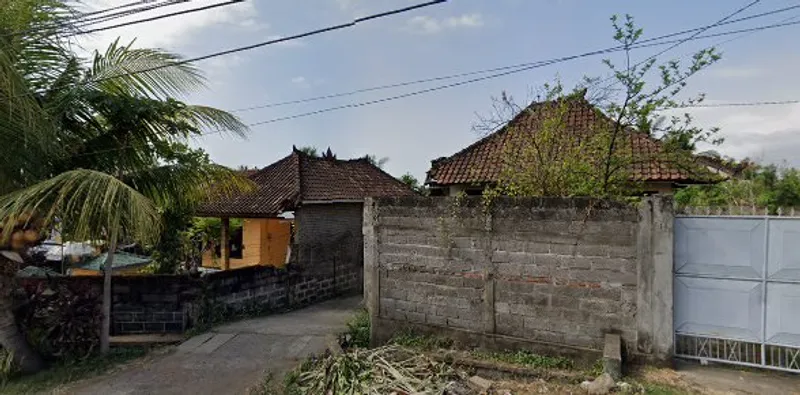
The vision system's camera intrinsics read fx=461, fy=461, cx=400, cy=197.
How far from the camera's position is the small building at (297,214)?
11602 millimetres

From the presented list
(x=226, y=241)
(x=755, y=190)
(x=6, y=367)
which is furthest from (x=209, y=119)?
(x=755, y=190)

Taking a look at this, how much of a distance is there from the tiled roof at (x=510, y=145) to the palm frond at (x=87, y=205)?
16.8 feet

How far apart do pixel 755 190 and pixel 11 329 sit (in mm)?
14418

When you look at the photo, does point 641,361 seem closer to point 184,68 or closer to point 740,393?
point 740,393

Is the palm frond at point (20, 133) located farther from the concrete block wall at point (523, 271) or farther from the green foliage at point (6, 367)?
the concrete block wall at point (523, 271)

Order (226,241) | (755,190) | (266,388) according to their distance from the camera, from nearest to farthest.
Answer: (266,388), (755,190), (226,241)

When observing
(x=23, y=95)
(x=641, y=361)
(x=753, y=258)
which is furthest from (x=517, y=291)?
(x=23, y=95)

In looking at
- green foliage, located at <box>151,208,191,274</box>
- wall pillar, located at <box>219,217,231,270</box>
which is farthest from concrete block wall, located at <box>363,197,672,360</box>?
wall pillar, located at <box>219,217,231,270</box>

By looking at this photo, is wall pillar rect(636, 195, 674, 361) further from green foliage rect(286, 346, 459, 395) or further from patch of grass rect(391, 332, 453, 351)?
patch of grass rect(391, 332, 453, 351)

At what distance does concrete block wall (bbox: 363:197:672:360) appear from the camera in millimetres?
5152

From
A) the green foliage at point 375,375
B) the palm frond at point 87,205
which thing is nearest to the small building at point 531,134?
the green foliage at point 375,375

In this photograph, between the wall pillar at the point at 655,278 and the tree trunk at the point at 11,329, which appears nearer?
the wall pillar at the point at 655,278

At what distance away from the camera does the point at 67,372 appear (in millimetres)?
6258

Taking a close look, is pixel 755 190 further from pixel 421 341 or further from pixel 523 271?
pixel 421 341
